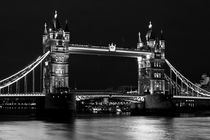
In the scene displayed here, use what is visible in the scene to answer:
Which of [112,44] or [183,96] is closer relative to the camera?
[112,44]

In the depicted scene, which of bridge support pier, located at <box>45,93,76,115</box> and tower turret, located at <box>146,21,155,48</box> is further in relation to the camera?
tower turret, located at <box>146,21,155,48</box>

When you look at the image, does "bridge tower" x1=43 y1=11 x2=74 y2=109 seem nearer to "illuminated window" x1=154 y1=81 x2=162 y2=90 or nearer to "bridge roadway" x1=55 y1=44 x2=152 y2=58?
"bridge roadway" x1=55 y1=44 x2=152 y2=58

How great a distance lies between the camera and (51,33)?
270 feet

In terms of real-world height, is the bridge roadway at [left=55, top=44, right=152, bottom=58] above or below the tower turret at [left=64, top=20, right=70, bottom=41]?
below

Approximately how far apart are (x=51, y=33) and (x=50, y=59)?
4.00 m

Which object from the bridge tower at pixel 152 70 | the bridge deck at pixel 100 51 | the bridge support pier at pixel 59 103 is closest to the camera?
the bridge support pier at pixel 59 103

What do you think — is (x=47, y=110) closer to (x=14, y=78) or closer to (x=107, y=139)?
(x=14, y=78)

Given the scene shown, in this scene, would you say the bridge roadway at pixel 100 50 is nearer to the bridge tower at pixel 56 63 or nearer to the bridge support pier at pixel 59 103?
the bridge tower at pixel 56 63

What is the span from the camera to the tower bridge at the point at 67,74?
7806cm

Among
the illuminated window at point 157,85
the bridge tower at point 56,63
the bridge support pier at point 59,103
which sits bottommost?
the bridge support pier at point 59,103

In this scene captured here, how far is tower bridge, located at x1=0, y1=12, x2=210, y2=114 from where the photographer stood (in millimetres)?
78062

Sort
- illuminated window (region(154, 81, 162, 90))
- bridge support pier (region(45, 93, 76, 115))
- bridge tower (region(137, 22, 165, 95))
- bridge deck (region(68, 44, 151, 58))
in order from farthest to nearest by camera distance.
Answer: illuminated window (region(154, 81, 162, 90)), bridge tower (region(137, 22, 165, 95)), bridge deck (region(68, 44, 151, 58)), bridge support pier (region(45, 93, 76, 115))

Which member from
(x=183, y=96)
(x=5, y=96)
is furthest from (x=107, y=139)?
(x=183, y=96)

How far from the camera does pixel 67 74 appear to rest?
81750mm
